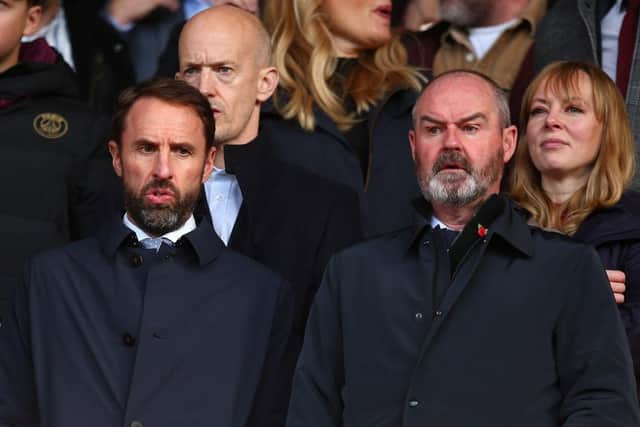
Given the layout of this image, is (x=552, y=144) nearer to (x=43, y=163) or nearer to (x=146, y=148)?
(x=146, y=148)

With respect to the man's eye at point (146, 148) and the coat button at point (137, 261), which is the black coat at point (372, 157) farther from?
the coat button at point (137, 261)

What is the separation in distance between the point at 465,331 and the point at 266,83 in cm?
183

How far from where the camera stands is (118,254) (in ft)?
16.0

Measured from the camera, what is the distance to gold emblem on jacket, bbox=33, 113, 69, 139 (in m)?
5.83

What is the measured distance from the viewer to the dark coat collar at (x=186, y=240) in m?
4.88

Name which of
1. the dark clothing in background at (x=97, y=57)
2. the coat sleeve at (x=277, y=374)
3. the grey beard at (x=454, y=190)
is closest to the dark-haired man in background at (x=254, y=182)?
the coat sleeve at (x=277, y=374)

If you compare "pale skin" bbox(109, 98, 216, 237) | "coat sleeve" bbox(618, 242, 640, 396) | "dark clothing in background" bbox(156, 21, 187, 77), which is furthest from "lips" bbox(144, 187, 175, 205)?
"dark clothing in background" bbox(156, 21, 187, 77)

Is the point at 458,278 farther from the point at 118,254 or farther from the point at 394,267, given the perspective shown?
the point at 118,254

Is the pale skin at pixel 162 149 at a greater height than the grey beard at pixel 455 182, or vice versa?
the pale skin at pixel 162 149

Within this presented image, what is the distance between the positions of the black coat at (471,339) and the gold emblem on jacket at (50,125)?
5.12 feet

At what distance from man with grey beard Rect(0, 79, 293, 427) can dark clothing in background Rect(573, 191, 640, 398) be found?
112 cm

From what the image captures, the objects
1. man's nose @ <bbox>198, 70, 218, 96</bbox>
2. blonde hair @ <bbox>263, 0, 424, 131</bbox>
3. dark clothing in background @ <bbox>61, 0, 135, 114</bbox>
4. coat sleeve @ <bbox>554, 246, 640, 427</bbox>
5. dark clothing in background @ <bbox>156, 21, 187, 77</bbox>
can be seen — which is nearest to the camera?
coat sleeve @ <bbox>554, 246, 640, 427</bbox>

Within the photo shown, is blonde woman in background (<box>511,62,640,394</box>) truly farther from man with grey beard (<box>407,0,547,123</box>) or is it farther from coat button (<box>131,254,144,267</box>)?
coat button (<box>131,254,144,267</box>)

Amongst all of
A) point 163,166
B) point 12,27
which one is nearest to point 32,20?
point 12,27
